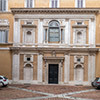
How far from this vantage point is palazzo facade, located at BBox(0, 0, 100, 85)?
2355cm

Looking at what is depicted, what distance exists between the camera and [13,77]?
23.9 meters

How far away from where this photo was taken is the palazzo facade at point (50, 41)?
23547 mm

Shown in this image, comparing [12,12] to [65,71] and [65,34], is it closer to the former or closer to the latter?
[65,34]

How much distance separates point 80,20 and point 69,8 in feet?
6.62

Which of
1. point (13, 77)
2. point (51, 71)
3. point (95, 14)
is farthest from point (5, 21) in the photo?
point (95, 14)

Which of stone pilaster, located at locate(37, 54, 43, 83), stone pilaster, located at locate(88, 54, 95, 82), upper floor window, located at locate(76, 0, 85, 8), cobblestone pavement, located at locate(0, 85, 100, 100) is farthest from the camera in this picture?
upper floor window, located at locate(76, 0, 85, 8)

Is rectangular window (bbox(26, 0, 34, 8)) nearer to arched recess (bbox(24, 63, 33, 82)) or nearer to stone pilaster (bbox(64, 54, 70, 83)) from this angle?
arched recess (bbox(24, 63, 33, 82))

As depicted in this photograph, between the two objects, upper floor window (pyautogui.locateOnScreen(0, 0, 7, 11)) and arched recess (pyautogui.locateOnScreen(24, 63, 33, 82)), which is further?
upper floor window (pyautogui.locateOnScreen(0, 0, 7, 11))

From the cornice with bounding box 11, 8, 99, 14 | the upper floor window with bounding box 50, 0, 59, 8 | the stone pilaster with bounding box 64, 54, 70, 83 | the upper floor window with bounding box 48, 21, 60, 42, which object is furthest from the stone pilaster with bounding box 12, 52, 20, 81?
the upper floor window with bounding box 50, 0, 59, 8

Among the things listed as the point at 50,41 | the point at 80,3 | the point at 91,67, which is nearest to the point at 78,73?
the point at 91,67

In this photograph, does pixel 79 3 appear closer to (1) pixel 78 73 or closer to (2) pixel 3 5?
(1) pixel 78 73

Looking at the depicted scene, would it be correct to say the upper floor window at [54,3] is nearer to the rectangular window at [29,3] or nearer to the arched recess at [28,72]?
the rectangular window at [29,3]

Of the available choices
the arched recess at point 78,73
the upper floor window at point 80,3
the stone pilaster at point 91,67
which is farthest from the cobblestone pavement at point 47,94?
the upper floor window at point 80,3

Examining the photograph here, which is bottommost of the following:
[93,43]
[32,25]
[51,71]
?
[51,71]
